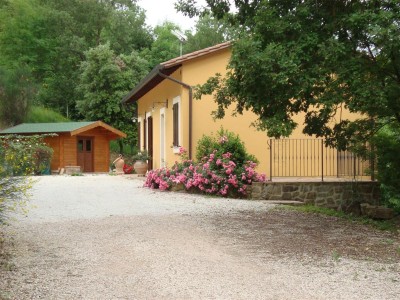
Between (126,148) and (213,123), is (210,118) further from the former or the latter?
(126,148)

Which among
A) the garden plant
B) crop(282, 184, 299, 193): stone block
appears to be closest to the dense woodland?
the garden plant

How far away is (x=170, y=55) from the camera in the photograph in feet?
143

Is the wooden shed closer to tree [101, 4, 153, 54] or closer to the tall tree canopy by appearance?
tree [101, 4, 153, 54]

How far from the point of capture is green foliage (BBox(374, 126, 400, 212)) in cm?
1121

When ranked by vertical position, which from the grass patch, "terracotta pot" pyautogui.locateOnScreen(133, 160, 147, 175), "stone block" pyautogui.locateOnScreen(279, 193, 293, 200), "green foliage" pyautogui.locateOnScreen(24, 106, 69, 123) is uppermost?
"green foliage" pyautogui.locateOnScreen(24, 106, 69, 123)

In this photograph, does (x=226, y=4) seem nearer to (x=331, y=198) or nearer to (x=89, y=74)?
(x=331, y=198)

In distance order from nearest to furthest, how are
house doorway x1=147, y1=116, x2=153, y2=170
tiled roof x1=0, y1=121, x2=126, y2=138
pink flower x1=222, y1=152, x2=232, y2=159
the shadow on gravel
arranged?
the shadow on gravel → pink flower x1=222, y1=152, x2=232, y2=159 → house doorway x1=147, y1=116, x2=153, y2=170 → tiled roof x1=0, y1=121, x2=126, y2=138

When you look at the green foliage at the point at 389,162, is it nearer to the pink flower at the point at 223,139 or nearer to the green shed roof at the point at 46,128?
the pink flower at the point at 223,139

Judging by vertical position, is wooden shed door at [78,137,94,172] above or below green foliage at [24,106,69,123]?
below

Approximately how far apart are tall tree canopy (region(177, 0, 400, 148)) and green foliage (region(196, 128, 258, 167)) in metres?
4.48

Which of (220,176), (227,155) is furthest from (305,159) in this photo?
(220,176)

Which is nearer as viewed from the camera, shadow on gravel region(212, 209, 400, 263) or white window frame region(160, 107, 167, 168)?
shadow on gravel region(212, 209, 400, 263)

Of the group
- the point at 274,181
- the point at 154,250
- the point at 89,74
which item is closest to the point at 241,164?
the point at 274,181

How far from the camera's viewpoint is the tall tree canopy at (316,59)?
7.05m
